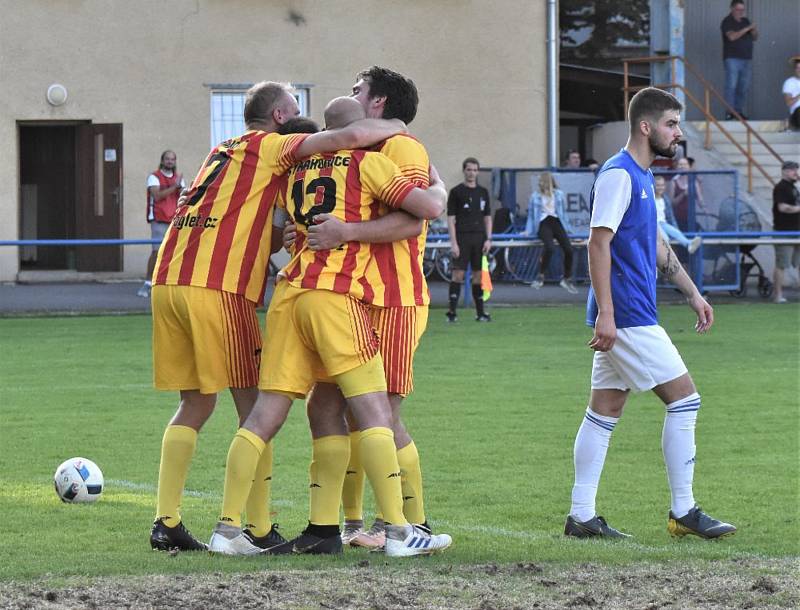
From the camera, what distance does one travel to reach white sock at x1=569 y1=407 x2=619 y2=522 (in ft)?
22.1

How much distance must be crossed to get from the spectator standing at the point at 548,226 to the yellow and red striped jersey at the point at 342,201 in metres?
16.9

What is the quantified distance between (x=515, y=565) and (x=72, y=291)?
58.9 feet

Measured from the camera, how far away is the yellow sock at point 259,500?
6.39 metres

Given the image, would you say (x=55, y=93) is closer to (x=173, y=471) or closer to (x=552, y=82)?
(x=552, y=82)

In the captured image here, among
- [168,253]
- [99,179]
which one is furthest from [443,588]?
[99,179]

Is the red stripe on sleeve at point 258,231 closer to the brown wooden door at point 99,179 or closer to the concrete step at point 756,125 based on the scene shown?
the brown wooden door at point 99,179

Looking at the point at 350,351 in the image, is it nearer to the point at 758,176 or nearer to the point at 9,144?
the point at 9,144

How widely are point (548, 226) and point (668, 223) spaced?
1824 millimetres

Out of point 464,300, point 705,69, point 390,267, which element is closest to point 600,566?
point 390,267

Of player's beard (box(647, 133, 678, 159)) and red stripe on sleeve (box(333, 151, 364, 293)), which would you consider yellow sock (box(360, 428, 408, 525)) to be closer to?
red stripe on sleeve (box(333, 151, 364, 293))

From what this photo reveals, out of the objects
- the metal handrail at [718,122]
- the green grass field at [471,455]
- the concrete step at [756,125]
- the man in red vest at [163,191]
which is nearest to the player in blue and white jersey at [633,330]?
the green grass field at [471,455]

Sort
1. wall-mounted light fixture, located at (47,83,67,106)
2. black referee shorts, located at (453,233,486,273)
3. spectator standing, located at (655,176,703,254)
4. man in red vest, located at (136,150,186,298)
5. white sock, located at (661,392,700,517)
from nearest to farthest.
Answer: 1. white sock, located at (661,392,700,517)
2. black referee shorts, located at (453,233,486,273)
3. man in red vest, located at (136,150,186,298)
4. spectator standing, located at (655,176,703,254)
5. wall-mounted light fixture, located at (47,83,67,106)

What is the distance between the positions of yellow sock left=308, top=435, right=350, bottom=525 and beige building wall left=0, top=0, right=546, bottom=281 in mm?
19890

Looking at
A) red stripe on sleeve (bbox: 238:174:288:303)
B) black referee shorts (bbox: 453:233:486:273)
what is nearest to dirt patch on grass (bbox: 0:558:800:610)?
red stripe on sleeve (bbox: 238:174:288:303)
